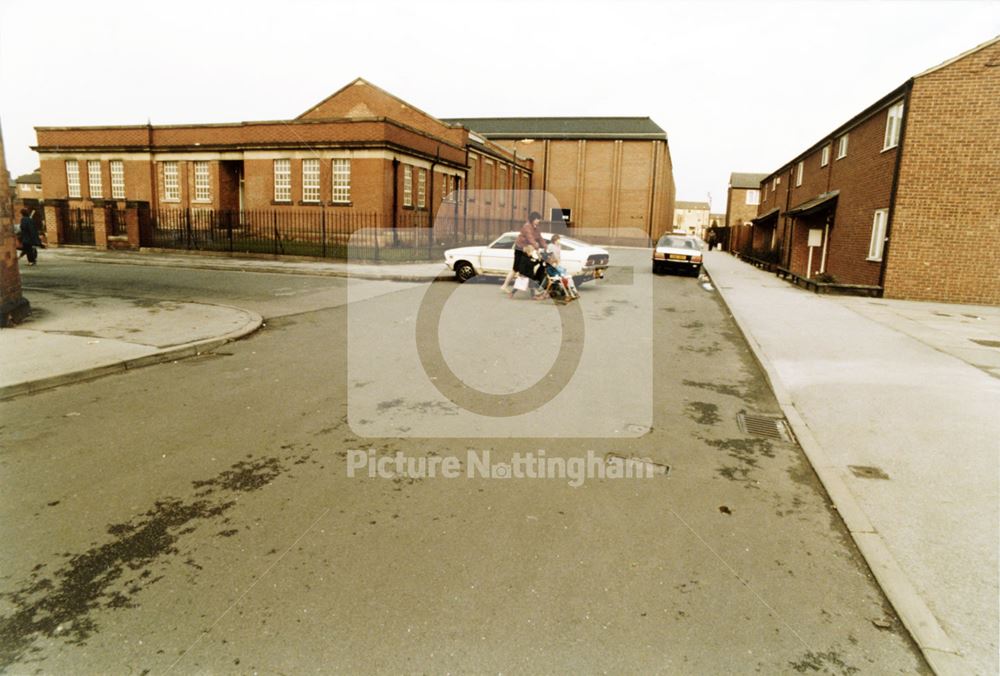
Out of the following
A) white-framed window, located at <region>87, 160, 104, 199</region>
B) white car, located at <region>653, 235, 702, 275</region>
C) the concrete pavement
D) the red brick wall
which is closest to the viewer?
the concrete pavement

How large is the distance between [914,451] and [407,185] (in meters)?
29.5

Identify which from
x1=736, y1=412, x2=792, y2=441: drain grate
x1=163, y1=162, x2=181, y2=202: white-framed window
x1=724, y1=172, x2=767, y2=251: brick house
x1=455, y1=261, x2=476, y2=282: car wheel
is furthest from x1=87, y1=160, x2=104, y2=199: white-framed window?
x1=724, y1=172, x2=767, y2=251: brick house

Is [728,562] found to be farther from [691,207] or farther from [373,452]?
[691,207]

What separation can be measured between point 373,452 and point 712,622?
2.96 meters

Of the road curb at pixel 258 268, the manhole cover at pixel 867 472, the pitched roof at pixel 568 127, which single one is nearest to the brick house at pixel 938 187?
the road curb at pixel 258 268

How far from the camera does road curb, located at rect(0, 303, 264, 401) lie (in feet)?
20.7

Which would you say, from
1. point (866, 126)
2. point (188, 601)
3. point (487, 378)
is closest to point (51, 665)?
point (188, 601)

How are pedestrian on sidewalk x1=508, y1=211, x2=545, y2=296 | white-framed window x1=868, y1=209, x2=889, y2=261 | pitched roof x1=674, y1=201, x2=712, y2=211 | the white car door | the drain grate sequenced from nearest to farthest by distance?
the drain grate
pedestrian on sidewalk x1=508, y1=211, x2=545, y2=296
the white car door
white-framed window x1=868, y1=209, x2=889, y2=261
pitched roof x1=674, y1=201, x2=712, y2=211

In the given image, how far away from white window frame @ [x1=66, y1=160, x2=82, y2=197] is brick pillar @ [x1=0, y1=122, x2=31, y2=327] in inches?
1305

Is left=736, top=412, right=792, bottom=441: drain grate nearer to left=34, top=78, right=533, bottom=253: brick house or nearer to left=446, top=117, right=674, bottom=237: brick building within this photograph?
left=34, top=78, right=533, bottom=253: brick house

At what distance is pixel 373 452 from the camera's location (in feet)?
16.2

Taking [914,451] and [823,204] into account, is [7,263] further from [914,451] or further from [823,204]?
[823,204]

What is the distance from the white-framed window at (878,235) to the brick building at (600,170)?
4294cm

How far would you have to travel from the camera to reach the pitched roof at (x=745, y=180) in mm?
64438
